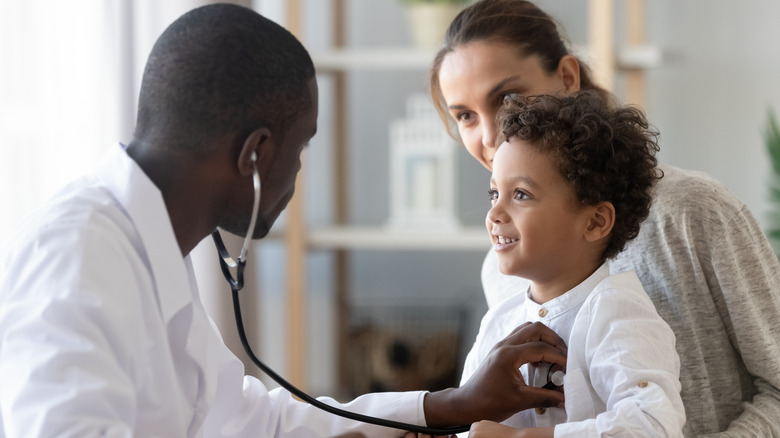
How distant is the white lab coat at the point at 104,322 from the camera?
2.51 ft

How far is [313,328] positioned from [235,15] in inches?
92.4

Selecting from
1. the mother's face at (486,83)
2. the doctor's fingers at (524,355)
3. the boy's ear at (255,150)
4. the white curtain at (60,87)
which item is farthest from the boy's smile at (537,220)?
the white curtain at (60,87)

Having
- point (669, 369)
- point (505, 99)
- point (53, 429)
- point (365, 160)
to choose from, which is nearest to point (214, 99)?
point (53, 429)

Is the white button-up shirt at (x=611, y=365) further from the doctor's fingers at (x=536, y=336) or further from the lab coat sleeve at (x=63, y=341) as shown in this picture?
the lab coat sleeve at (x=63, y=341)

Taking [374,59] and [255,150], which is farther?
[374,59]

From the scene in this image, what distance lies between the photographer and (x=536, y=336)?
108 cm

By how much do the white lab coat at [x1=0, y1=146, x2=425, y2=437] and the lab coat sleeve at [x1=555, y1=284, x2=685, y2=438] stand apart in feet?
1.42

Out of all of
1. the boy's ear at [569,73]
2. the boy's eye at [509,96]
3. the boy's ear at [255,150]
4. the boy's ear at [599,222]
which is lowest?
the boy's ear at [599,222]

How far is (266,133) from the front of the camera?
0.97 m

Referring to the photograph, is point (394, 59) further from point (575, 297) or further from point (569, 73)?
point (575, 297)

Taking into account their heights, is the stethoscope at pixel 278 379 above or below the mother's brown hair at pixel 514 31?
below

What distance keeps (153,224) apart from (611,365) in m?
0.54

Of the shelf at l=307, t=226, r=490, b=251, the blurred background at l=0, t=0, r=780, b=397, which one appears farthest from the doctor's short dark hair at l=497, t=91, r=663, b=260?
the shelf at l=307, t=226, r=490, b=251

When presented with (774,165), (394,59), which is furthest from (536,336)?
(394,59)
